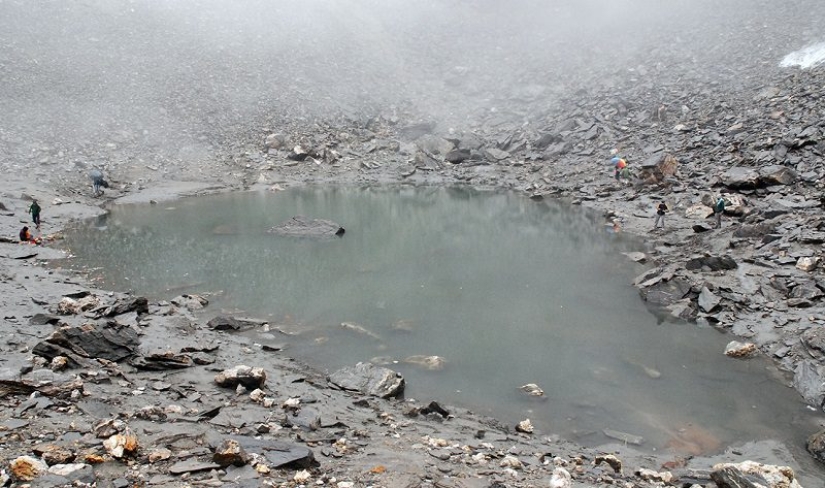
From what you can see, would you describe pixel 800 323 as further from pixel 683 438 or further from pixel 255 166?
pixel 255 166

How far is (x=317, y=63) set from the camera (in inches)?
1716

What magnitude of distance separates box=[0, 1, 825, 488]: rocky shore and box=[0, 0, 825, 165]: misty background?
0.32m

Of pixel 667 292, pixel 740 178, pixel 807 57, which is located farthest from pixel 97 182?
pixel 807 57

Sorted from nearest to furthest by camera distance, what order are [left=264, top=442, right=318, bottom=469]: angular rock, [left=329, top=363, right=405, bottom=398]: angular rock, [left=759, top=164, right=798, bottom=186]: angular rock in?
1. [left=264, top=442, right=318, bottom=469]: angular rock
2. [left=329, top=363, right=405, bottom=398]: angular rock
3. [left=759, top=164, right=798, bottom=186]: angular rock

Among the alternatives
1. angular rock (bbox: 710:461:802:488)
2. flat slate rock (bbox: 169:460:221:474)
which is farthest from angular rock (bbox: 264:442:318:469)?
angular rock (bbox: 710:461:802:488)

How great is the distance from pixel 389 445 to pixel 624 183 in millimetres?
23005

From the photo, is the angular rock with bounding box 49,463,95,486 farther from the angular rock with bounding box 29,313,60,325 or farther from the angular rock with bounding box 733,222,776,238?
the angular rock with bounding box 733,222,776,238

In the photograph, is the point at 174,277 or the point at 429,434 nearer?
the point at 429,434

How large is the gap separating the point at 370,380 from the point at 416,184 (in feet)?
73.1

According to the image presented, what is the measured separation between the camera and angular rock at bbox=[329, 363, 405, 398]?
36.5 feet

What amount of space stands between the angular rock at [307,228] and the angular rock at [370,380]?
11.7 meters

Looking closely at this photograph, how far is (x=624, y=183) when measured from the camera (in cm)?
2812

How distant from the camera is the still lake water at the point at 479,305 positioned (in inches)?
443

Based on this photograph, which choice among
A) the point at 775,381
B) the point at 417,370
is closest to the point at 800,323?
the point at 775,381
